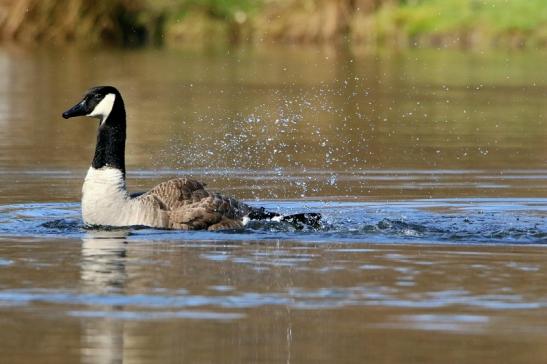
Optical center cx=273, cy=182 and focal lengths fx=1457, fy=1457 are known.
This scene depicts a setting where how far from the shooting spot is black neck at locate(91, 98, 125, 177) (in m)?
13.8

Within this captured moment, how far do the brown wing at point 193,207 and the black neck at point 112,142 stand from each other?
1.84 ft

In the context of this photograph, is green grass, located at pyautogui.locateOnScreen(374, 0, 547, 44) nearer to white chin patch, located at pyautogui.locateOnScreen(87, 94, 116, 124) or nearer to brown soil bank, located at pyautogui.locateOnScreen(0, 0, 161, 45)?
brown soil bank, located at pyautogui.locateOnScreen(0, 0, 161, 45)

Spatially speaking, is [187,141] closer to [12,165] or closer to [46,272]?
[12,165]

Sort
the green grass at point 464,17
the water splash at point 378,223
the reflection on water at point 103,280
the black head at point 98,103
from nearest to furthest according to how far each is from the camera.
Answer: the reflection on water at point 103,280, the water splash at point 378,223, the black head at point 98,103, the green grass at point 464,17

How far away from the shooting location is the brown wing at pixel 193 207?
524 inches

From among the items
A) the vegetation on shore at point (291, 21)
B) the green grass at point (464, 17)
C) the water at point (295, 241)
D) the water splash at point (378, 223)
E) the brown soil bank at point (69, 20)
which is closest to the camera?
the water at point (295, 241)

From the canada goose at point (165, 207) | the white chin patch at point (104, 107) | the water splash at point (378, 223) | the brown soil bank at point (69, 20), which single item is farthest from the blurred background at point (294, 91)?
the canada goose at point (165, 207)

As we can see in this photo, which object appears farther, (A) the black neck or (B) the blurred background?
(B) the blurred background

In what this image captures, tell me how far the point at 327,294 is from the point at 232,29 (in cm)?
4537

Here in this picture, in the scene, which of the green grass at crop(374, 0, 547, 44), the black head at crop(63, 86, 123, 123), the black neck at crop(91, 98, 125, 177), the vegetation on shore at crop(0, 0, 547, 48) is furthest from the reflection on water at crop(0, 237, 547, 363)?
the vegetation on shore at crop(0, 0, 547, 48)

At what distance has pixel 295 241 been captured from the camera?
42.2 ft

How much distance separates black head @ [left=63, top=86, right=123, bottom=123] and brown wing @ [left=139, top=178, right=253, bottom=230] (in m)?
1.18

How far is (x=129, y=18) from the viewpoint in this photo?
53750mm

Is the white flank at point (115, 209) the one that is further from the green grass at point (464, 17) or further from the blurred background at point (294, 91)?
the green grass at point (464, 17)
